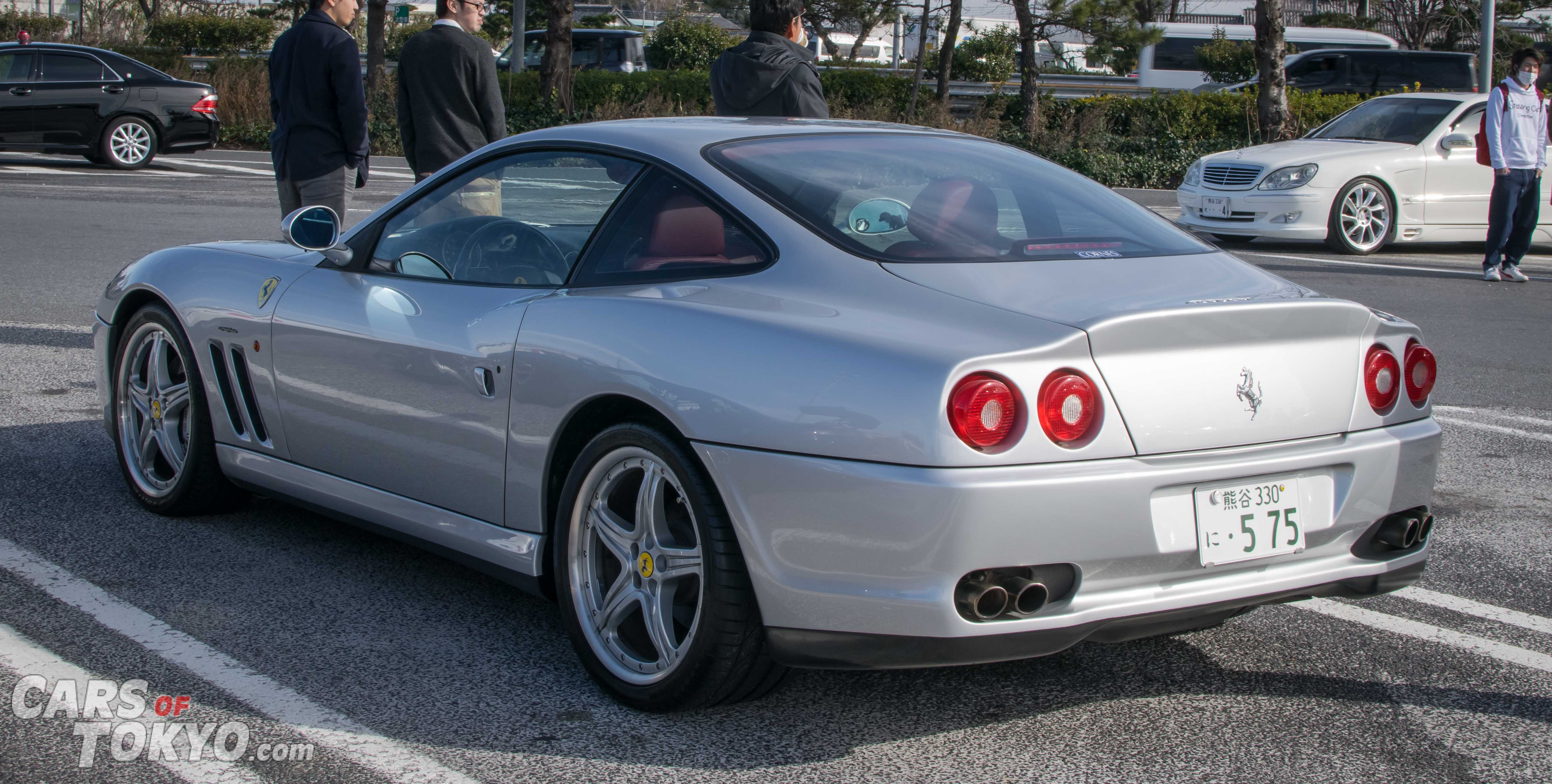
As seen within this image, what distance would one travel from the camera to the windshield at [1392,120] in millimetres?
13734

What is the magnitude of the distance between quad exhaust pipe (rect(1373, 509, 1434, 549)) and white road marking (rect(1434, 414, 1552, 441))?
3425 millimetres

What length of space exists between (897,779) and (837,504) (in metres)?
0.56

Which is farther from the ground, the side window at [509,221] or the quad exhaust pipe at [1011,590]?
the side window at [509,221]

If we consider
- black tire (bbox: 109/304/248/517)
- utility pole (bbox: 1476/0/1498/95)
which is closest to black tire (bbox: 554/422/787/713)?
black tire (bbox: 109/304/248/517)

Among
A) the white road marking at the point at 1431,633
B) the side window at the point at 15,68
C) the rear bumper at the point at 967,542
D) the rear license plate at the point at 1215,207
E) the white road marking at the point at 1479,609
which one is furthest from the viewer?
the side window at the point at 15,68

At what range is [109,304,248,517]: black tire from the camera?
176 inches

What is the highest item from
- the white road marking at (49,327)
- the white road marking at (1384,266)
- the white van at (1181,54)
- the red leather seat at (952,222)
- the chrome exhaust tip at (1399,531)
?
the white van at (1181,54)

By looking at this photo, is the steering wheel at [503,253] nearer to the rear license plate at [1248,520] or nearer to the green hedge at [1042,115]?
the rear license plate at [1248,520]

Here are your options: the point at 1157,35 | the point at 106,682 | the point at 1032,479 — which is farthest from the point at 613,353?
the point at 1157,35

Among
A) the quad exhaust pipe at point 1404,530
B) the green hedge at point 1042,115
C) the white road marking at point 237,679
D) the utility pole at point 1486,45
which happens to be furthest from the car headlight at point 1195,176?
the white road marking at point 237,679

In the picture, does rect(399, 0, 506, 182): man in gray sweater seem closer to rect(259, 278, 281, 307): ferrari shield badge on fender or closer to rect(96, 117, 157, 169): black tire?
rect(259, 278, 281, 307): ferrari shield badge on fender

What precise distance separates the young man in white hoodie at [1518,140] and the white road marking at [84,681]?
1099cm

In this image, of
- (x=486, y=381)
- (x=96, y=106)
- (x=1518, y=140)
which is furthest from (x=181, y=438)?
(x=96, y=106)

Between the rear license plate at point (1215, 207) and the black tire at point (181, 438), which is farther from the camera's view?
the rear license plate at point (1215, 207)
